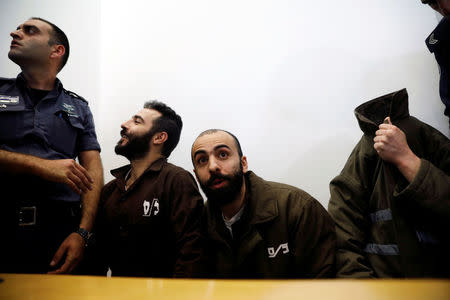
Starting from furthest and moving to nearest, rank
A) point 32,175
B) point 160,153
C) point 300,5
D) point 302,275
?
point 300,5 → point 160,153 → point 32,175 → point 302,275

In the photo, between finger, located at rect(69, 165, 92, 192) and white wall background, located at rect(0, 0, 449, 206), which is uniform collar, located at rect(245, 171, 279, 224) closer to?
white wall background, located at rect(0, 0, 449, 206)

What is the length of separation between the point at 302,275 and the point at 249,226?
0.28 metres

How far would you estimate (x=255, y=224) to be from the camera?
1145 millimetres

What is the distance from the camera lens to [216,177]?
124 cm

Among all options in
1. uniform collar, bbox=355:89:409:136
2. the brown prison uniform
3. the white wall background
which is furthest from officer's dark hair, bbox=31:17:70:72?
uniform collar, bbox=355:89:409:136

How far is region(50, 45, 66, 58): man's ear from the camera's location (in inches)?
58.4

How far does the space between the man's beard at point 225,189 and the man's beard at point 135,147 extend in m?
0.50

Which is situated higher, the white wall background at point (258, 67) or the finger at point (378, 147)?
the white wall background at point (258, 67)

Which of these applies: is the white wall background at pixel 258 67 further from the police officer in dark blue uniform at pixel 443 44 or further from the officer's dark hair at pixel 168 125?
the police officer in dark blue uniform at pixel 443 44

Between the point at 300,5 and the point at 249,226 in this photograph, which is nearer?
the point at 249,226

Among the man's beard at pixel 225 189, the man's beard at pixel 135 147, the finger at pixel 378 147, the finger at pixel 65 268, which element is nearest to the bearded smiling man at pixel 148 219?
the man's beard at pixel 135 147

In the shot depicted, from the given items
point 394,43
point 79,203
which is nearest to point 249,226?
point 79,203

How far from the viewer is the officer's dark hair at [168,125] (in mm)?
1653

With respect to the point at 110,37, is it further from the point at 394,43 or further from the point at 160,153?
the point at 394,43
